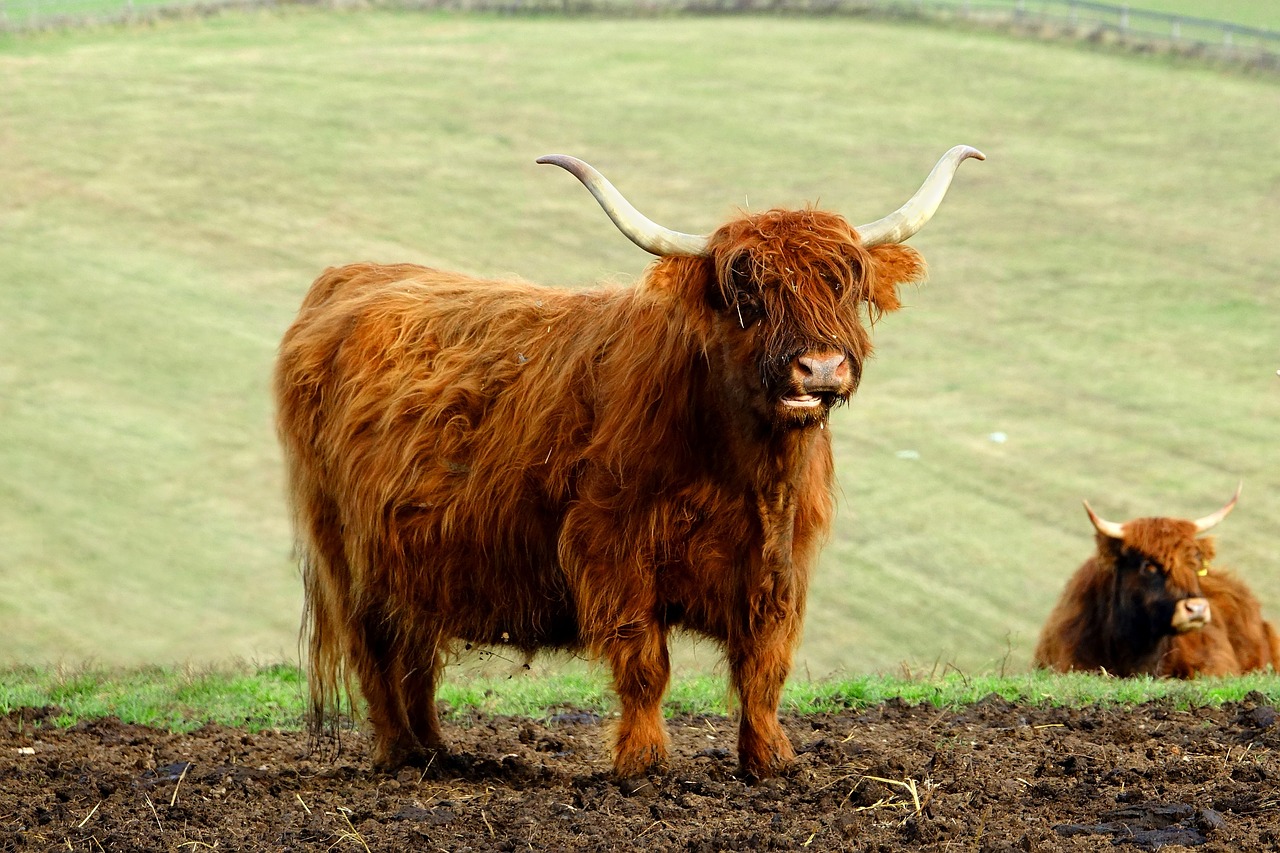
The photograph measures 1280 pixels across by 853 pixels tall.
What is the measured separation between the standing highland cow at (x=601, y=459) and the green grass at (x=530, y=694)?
101 centimetres

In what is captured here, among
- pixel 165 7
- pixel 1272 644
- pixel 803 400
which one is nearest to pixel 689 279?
pixel 803 400

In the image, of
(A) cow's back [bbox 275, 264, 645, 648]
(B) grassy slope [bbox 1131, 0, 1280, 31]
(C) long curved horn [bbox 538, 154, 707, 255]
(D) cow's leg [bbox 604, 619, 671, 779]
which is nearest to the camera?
(C) long curved horn [bbox 538, 154, 707, 255]

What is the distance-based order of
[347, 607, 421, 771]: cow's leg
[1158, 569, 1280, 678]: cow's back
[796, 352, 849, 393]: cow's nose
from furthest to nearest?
[1158, 569, 1280, 678]: cow's back
[347, 607, 421, 771]: cow's leg
[796, 352, 849, 393]: cow's nose

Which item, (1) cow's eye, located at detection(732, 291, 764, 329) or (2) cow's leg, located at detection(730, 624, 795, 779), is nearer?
(1) cow's eye, located at detection(732, 291, 764, 329)

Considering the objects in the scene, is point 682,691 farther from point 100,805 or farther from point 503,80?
point 503,80

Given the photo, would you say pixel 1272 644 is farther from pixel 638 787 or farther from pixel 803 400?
pixel 803 400

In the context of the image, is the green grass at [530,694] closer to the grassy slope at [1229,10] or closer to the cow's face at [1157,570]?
the cow's face at [1157,570]

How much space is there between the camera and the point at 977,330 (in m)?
21.1

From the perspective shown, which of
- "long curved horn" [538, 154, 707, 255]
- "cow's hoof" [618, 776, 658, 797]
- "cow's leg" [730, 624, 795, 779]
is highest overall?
"long curved horn" [538, 154, 707, 255]

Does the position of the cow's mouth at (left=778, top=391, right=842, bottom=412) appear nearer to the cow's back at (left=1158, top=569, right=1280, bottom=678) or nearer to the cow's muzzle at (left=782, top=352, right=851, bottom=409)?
the cow's muzzle at (left=782, top=352, right=851, bottom=409)

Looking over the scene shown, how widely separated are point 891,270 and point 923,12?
101 feet

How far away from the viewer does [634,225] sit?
4805 mm

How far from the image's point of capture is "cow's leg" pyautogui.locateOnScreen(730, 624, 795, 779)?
5180 millimetres

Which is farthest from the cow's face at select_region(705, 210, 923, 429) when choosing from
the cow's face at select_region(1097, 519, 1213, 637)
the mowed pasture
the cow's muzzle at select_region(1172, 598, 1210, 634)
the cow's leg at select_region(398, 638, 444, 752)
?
the cow's face at select_region(1097, 519, 1213, 637)
